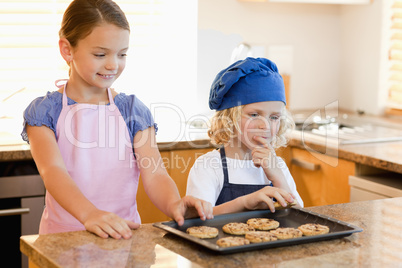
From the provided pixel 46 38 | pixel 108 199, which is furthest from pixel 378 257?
pixel 46 38

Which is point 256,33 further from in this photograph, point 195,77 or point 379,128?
point 379,128

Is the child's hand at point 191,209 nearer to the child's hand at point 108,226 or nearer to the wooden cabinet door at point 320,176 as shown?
the child's hand at point 108,226

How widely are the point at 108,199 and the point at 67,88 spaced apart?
14.1 inches

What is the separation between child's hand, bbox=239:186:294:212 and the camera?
4.50 ft

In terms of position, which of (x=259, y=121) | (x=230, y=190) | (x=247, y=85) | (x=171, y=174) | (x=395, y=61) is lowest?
(x=171, y=174)

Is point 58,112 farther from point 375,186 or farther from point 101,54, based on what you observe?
point 375,186

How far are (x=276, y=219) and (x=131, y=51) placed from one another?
187cm

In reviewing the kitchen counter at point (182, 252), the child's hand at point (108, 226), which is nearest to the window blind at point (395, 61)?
the kitchen counter at point (182, 252)

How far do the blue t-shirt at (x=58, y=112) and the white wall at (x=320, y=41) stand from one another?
1462mm

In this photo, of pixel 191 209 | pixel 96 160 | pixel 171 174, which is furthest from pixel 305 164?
pixel 191 209

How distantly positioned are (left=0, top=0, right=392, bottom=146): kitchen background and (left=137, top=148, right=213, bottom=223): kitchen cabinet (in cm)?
12

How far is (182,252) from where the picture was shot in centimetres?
111

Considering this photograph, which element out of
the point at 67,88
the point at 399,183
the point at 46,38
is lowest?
the point at 399,183

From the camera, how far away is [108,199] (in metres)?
1.66
